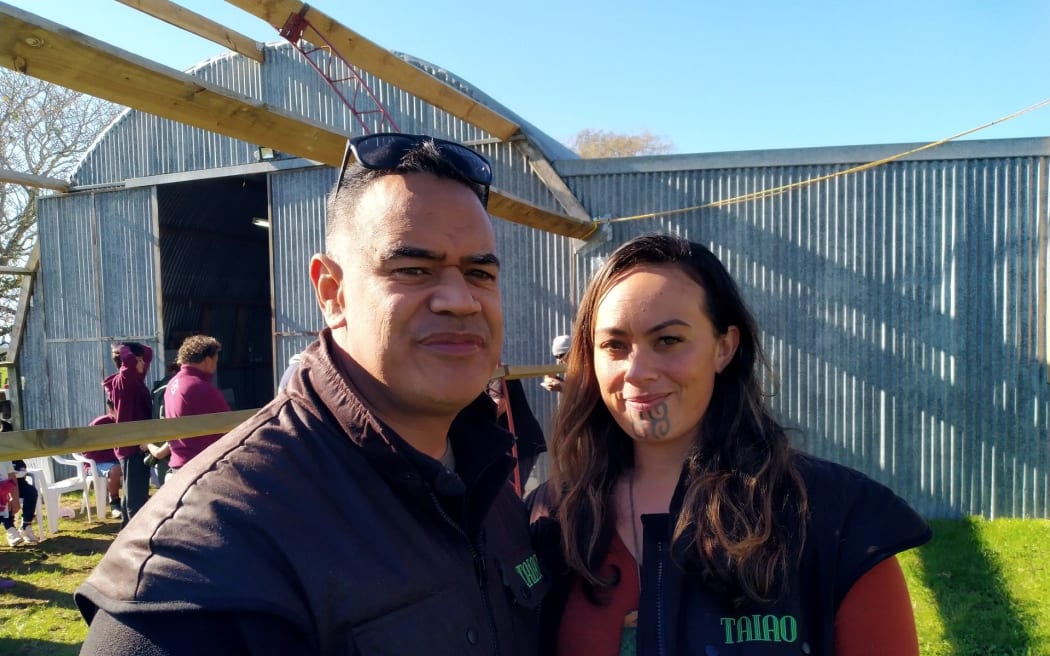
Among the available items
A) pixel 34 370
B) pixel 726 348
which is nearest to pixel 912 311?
pixel 726 348

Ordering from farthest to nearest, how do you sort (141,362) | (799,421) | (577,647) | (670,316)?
(141,362), (799,421), (670,316), (577,647)

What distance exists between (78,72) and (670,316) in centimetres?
294

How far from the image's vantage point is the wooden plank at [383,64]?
5.17 metres

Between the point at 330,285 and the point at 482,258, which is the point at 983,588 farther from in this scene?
the point at 330,285

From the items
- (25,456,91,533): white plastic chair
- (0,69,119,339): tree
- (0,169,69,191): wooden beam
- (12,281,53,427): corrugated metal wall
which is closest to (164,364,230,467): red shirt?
(25,456,91,533): white plastic chair

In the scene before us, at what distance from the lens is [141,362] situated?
751 cm

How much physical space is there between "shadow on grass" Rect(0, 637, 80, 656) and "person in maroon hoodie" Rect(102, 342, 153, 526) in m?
2.17

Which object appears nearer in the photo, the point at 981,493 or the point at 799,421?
the point at 981,493

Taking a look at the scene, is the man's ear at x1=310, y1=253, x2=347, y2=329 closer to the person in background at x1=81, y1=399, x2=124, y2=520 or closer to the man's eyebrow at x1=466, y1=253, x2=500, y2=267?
the man's eyebrow at x1=466, y1=253, x2=500, y2=267

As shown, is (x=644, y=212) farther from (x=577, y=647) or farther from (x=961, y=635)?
(x=577, y=647)

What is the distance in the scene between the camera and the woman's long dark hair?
5.26ft

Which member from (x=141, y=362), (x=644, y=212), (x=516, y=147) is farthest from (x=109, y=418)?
(x=644, y=212)

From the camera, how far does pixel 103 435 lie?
2398 millimetres

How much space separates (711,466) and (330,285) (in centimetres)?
111
